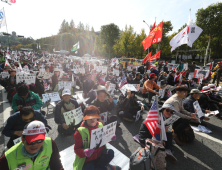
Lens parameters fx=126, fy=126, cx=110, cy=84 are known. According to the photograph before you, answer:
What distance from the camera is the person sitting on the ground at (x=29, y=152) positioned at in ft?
5.28

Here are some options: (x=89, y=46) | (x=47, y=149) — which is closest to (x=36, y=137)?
(x=47, y=149)

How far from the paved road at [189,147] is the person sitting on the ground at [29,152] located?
81.5 inches

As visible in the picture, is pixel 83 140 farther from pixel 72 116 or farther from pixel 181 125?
pixel 181 125

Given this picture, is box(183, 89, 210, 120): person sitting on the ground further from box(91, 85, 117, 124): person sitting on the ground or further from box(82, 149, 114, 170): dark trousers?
box(82, 149, 114, 170): dark trousers

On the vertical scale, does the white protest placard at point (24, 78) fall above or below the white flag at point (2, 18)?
below

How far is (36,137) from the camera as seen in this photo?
163 centimetres

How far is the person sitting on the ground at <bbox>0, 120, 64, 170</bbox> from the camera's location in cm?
161

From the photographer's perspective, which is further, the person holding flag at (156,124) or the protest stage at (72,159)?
the protest stage at (72,159)

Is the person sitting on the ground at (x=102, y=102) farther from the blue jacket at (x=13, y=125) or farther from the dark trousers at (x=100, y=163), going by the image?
the blue jacket at (x=13, y=125)

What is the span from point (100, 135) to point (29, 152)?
106cm

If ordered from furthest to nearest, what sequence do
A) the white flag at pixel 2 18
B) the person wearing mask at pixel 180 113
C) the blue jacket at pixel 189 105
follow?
the white flag at pixel 2 18 → the blue jacket at pixel 189 105 → the person wearing mask at pixel 180 113

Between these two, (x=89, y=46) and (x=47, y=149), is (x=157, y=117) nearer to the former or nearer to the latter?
(x=47, y=149)

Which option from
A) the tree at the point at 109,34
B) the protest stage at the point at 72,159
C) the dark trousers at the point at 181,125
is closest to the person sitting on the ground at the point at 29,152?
the protest stage at the point at 72,159

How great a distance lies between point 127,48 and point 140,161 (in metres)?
33.8
